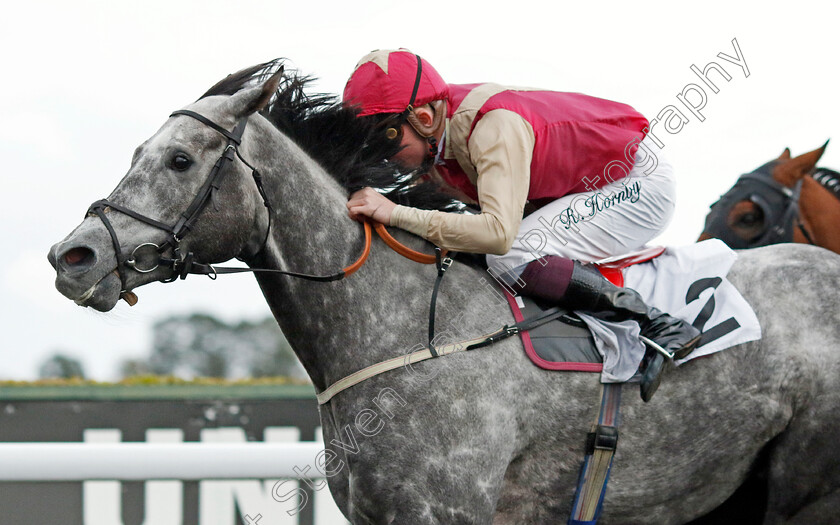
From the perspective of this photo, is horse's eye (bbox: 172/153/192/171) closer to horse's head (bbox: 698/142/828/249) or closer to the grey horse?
the grey horse

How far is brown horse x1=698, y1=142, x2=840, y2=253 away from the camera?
4027mm

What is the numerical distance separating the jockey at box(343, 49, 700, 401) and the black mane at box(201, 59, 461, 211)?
0.17 ft

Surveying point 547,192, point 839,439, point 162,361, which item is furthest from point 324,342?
point 162,361

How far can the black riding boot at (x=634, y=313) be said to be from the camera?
8.54 feet

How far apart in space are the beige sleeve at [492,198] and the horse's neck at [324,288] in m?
0.18

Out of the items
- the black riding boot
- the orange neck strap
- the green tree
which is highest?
the orange neck strap

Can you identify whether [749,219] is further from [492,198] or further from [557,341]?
[492,198]

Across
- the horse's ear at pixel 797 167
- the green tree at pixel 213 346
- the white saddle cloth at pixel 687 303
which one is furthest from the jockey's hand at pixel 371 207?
the green tree at pixel 213 346

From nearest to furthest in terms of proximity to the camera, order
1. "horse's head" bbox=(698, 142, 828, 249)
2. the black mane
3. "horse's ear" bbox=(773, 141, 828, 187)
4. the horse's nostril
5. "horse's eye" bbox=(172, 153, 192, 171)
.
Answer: the horse's nostril
"horse's eye" bbox=(172, 153, 192, 171)
the black mane
"horse's head" bbox=(698, 142, 828, 249)
"horse's ear" bbox=(773, 141, 828, 187)

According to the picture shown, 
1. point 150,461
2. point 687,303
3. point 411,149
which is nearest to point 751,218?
Answer: point 687,303

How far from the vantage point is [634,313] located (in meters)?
2.68

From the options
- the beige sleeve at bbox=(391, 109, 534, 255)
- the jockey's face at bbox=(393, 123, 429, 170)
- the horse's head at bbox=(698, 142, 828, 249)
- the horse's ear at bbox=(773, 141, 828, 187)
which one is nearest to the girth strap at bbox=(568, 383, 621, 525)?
the beige sleeve at bbox=(391, 109, 534, 255)

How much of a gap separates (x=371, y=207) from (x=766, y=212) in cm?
233

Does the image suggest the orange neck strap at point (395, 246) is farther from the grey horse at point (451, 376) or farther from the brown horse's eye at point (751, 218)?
the brown horse's eye at point (751, 218)
